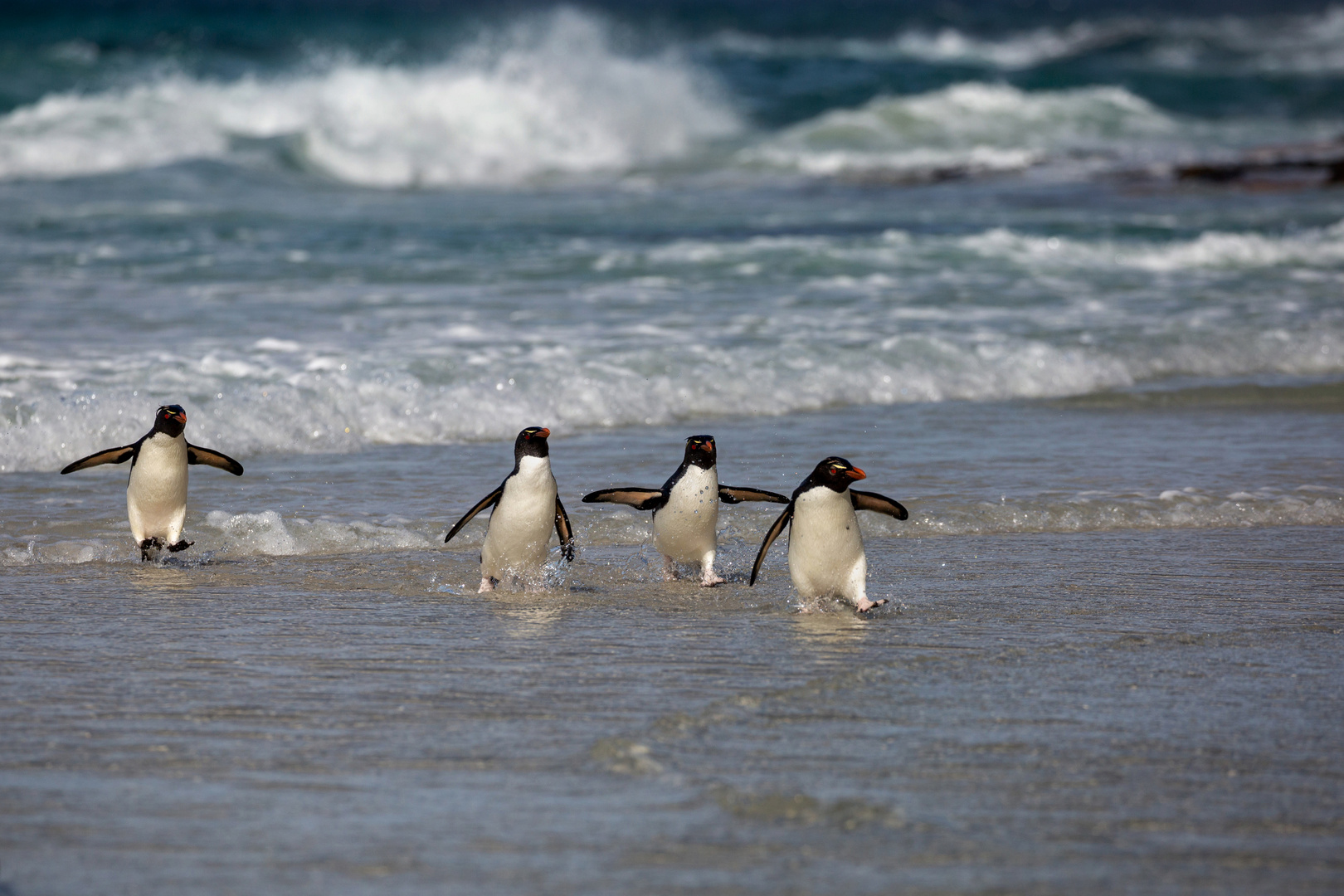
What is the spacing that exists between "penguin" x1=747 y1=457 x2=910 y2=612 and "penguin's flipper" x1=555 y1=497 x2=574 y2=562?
671 mm

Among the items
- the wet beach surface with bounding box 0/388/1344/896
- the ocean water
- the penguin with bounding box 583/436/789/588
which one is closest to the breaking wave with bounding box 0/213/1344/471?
the ocean water

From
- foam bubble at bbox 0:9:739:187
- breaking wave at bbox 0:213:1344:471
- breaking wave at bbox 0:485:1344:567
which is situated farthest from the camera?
foam bubble at bbox 0:9:739:187

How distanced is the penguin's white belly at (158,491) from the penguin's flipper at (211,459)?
0.71ft

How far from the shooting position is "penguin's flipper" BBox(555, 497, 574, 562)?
5270 millimetres

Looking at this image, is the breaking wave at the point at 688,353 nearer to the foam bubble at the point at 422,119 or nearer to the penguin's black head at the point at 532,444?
the penguin's black head at the point at 532,444

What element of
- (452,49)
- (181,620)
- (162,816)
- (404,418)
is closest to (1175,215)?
(404,418)

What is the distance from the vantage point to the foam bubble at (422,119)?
74.5ft

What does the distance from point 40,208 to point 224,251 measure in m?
4.16

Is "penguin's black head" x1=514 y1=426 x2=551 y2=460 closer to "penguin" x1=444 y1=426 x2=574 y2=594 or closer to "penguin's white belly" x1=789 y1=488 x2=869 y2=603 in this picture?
"penguin" x1=444 y1=426 x2=574 y2=594

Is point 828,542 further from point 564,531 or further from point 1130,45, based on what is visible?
point 1130,45

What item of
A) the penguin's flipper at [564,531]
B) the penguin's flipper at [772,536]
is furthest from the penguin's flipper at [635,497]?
the penguin's flipper at [772,536]

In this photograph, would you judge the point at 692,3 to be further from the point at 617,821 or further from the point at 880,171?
the point at 617,821

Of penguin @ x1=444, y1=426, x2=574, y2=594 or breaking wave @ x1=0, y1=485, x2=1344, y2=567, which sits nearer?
penguin @ x1=444, y1=426, x2=574, y2=594

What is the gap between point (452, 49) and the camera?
33.3 meters
